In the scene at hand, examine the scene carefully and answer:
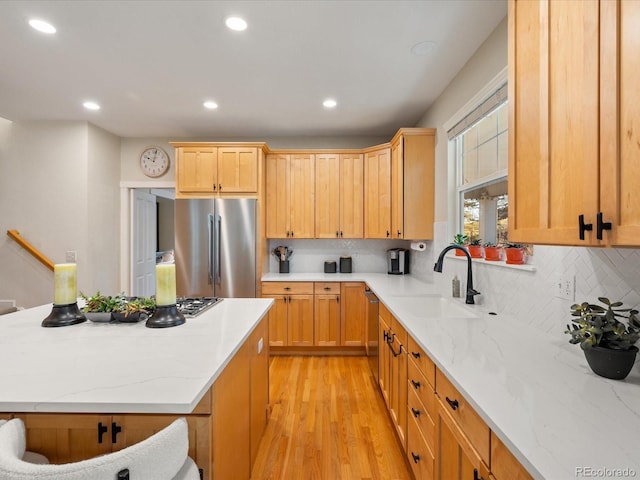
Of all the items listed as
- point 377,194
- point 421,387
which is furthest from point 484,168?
point 421,387

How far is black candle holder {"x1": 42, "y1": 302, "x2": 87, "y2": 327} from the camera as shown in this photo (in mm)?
1581

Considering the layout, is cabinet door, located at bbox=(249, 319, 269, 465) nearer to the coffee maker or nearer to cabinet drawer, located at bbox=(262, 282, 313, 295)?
cabinet drawer, located at bbox=(262, 282, 313, 295)

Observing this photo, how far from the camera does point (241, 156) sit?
3727mm

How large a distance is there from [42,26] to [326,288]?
314 cm

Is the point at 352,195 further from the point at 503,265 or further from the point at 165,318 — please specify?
the point at 165,318

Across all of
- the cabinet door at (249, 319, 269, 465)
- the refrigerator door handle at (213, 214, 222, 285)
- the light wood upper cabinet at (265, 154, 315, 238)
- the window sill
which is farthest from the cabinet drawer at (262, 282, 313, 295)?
the window sill

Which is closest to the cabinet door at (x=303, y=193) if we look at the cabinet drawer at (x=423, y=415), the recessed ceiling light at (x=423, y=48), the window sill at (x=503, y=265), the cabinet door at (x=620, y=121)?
the recessed ceiling light at (x=423, y=48)

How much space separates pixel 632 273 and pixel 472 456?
88cm

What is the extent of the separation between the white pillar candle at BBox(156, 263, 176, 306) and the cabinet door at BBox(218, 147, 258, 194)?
7.38ft

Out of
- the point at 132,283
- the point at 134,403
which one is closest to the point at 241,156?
the point at 132,283

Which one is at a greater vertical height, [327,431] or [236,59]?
[236,59]

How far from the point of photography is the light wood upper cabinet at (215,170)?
12.2 feet

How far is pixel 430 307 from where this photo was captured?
7.63ft

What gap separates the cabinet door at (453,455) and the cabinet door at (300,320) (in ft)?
7.97
